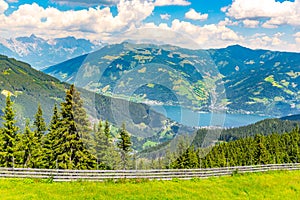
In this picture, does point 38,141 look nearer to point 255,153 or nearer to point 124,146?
point 124,146

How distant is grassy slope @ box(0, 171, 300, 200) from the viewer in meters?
22.6

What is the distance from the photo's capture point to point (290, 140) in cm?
9331

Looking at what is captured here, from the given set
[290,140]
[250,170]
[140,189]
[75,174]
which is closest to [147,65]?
[140,189]

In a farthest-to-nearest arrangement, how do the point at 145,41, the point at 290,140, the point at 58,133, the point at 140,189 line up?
1. the point at 290,140
2. the point at 58,133
3. the point at 140,189
4. the point at 145,41

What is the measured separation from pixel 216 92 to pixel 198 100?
1601 mm

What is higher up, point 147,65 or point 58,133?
point 147,65

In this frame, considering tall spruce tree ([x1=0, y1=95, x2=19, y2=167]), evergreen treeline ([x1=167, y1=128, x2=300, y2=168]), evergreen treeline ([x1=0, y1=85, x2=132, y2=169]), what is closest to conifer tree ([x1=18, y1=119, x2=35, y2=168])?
evergreen treeline ([x1=0, y1=85, x2=132, y2=169])

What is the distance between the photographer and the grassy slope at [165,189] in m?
22.6

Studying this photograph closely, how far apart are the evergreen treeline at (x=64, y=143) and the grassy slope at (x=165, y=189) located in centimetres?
413

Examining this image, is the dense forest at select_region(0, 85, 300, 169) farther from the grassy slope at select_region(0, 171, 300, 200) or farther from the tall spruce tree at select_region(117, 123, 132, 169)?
the grassy slope at select_region(0, 171, 300, 200)

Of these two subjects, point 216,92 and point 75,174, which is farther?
→ point 75,174

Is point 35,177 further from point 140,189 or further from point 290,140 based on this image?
point 290,140

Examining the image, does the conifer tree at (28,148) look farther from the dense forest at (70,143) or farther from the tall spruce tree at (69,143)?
the tall spruce tree at (69,143)

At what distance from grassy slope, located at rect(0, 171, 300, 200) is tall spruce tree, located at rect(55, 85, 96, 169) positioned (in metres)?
8.14
